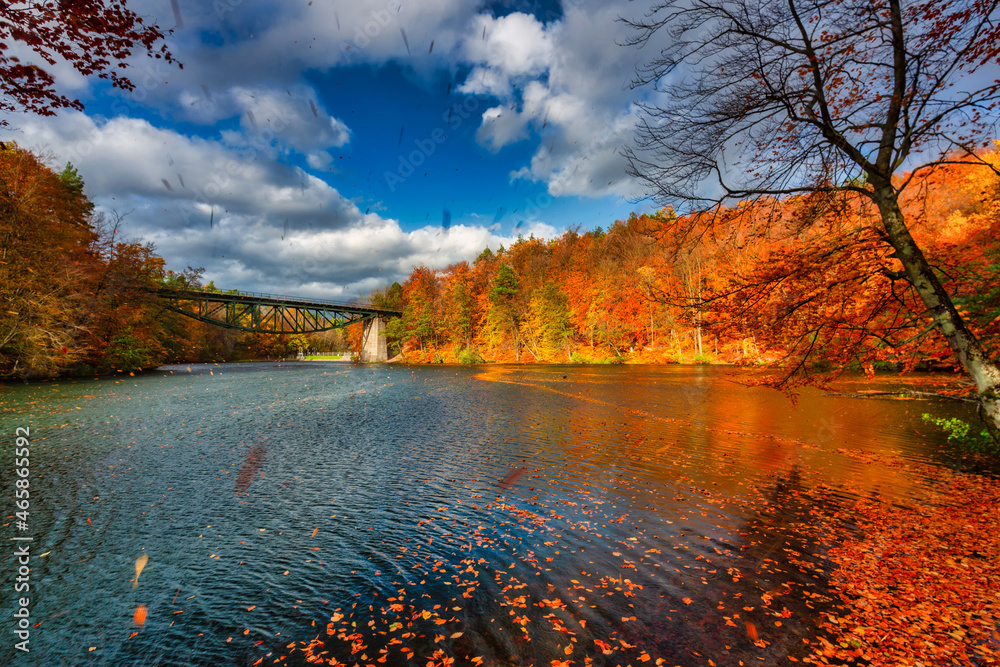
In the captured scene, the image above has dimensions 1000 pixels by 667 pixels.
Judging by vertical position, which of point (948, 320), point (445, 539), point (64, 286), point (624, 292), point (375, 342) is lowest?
point (445, 539)

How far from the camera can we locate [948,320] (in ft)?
17.4

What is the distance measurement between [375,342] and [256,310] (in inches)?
851

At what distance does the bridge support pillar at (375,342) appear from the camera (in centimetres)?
7706

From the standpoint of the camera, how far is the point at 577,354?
5466 cm

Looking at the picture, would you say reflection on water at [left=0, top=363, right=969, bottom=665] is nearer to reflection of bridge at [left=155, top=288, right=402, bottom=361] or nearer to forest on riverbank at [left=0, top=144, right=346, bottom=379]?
forest on riverbank at [left=0, top=144, right=346, bottom=379]

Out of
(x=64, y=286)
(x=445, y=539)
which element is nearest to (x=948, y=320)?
(x=445, y=539)

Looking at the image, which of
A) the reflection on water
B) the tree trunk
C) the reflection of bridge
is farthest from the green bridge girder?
the tree trunk

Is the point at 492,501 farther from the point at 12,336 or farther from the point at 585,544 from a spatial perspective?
the point at 12,336

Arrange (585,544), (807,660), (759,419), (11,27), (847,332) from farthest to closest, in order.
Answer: (759,419)
(847,332)
(11,27)
(585,544)
(807,660)

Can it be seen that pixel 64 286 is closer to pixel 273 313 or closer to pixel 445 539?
pixel 445 539

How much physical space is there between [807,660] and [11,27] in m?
14.1

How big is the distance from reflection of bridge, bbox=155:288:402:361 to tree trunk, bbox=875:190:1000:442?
66.8 m

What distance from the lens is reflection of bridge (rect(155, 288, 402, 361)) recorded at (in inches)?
2291

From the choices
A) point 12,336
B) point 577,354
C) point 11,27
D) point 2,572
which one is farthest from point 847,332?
point 577,354
